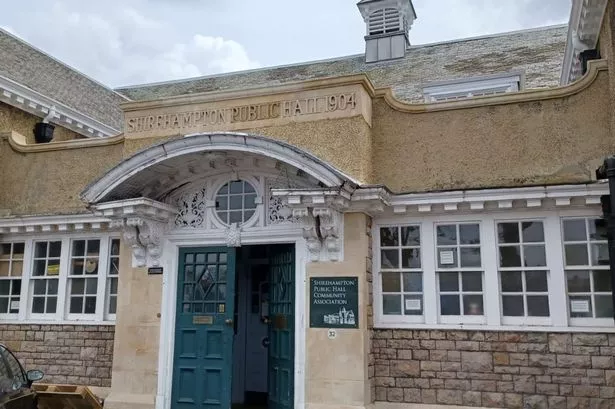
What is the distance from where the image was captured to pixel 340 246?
930 centimetres

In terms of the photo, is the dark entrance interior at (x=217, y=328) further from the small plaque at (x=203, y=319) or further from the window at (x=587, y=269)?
the window at (x=587, y=269)

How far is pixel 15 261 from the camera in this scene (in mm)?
11914

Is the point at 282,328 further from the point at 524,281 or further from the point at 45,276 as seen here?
the point at 45,276

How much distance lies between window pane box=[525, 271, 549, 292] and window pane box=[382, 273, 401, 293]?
74.1 inches

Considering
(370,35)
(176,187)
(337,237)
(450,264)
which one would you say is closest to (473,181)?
(450,264)

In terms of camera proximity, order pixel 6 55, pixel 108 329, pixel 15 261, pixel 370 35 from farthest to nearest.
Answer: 1. pixel 370 35
2. pixel 6 55
3. pixel 15 261
4. pixel 108 329

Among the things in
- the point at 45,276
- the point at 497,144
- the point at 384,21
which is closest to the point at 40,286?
the point at 45,276

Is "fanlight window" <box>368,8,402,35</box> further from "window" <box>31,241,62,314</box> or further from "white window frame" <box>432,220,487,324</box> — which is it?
"window" <box>31,241,62,314</box>

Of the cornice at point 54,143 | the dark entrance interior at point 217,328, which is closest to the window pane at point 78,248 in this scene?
the cornice at point 54,143

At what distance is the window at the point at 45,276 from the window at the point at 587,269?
897 cm

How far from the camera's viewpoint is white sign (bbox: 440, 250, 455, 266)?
9.19 metres

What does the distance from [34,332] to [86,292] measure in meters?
1.30

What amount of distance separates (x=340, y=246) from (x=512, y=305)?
2.65m

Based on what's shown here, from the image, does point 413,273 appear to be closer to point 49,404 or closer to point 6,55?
point 49,404
